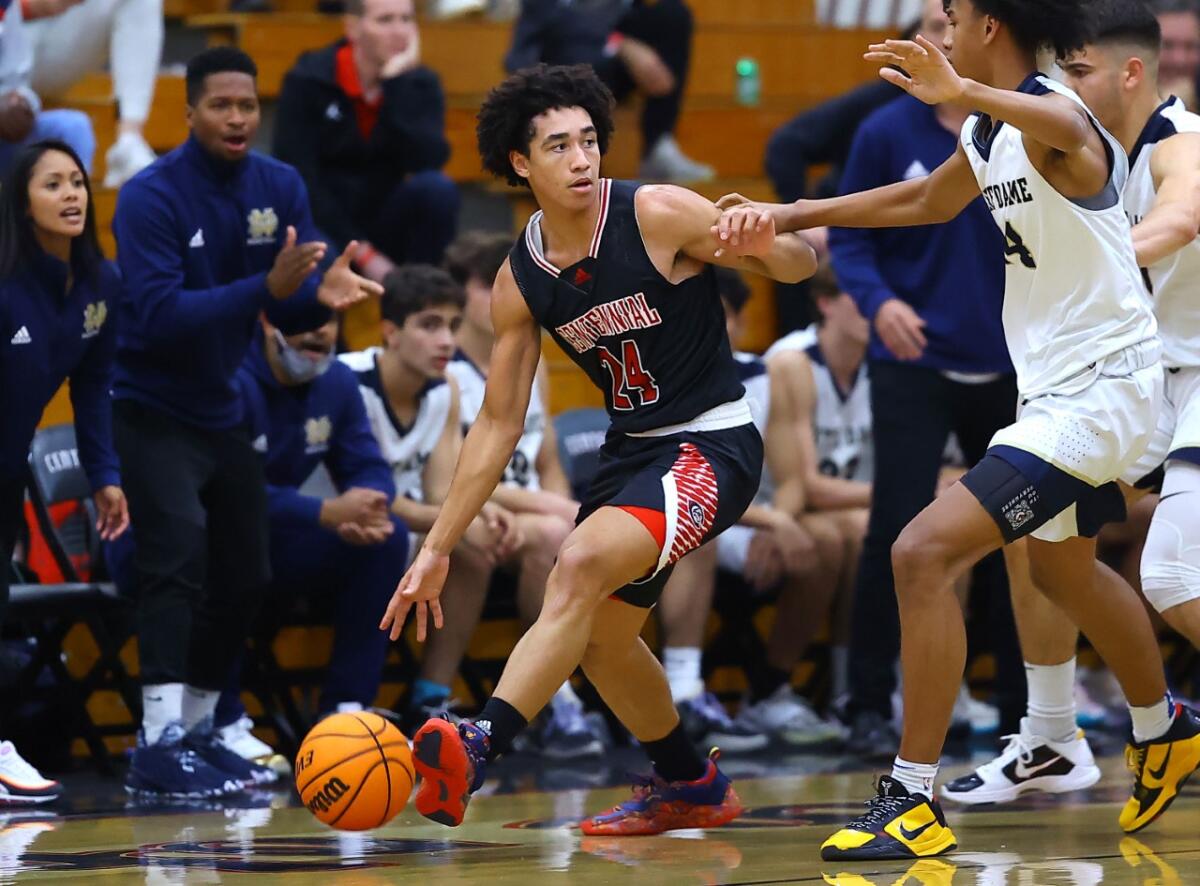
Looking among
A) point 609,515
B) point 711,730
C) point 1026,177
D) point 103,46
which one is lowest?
point 711,730

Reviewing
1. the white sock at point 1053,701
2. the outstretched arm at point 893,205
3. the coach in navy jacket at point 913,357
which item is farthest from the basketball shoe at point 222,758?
the outstretched arm at point 893,205

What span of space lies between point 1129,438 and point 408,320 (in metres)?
3.69

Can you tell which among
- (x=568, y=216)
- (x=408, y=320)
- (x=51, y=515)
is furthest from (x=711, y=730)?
(x=568, y=216)

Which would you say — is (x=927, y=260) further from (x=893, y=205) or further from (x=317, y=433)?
(x=317, y=433)

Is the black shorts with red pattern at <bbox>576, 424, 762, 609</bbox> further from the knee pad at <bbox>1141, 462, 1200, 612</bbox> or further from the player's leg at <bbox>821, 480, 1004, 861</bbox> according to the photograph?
the knee pad at <bbox>1141, 462, 1200, 612</bbox>

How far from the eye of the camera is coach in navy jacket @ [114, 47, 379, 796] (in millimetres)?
6641

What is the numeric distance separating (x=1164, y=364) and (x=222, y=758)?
137 inches

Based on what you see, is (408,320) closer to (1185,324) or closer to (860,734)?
(860,734)

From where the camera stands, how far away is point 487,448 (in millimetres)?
5340

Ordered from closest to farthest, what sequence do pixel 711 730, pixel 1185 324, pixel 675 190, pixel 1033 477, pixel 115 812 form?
pixel 1033 477
pixel 675 190
pixel 1185 324
pixel 115 812
pixel 711 730

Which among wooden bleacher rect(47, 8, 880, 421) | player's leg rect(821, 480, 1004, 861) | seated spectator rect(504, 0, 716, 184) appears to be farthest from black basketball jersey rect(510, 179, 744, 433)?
seated spectator rect(504, 0, 716, 184)

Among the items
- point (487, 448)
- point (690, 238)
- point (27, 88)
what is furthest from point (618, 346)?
point (27, 88)

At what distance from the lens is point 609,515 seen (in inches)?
201

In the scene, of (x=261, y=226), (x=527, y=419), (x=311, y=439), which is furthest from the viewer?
(x=527, y=419)
